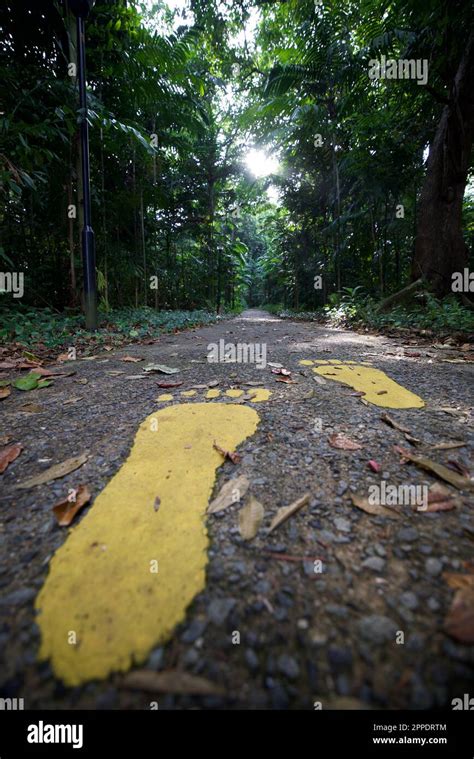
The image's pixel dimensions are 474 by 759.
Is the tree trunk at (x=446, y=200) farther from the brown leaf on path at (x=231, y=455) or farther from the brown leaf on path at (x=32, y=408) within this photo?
the brown leaf on path at (x=32, y=408)

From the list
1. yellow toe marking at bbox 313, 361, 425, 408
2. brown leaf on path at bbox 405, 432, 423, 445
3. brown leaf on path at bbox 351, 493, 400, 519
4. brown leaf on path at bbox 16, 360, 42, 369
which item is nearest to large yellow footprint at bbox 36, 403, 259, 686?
brown leaf on path at bbox 351, 493, 400, 519

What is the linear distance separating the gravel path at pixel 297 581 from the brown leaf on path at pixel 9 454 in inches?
1.0

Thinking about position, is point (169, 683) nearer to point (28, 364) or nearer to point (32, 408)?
point (32, 408)

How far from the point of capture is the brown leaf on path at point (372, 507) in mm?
879

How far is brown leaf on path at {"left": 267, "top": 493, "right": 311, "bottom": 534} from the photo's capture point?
0.84 meters

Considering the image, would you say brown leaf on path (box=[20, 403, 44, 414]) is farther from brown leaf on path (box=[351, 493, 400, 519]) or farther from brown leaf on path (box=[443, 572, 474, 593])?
brown leaf on path (box=[443, 572, 474, 593])

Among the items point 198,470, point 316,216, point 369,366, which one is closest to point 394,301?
point 369,366

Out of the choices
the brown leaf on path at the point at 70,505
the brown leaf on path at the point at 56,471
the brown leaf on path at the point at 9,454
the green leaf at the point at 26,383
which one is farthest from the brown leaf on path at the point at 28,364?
the brown leaf on path at the point at 70,505

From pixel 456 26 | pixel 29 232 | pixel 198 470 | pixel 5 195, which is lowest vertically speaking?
pixel 198 470

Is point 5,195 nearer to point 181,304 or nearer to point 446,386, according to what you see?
point 446,386

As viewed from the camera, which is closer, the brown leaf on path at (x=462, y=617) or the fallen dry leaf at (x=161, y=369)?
the brown leaf on path at (x=462, y=617)

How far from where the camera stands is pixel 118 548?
78 centimetres

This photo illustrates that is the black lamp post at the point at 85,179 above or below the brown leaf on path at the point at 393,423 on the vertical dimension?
above

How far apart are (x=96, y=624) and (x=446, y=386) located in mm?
2157
